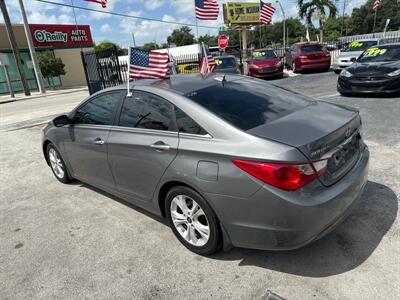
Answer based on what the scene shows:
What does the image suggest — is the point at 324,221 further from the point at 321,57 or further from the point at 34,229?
the point at 321,57

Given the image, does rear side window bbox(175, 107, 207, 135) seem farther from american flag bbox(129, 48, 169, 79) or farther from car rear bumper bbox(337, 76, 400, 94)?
car rear bumper bbox(337, 76, 400, 94)

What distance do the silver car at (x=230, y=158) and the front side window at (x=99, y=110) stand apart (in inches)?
0.9

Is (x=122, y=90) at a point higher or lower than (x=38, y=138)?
higher

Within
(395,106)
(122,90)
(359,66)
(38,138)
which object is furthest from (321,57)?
(122,90)

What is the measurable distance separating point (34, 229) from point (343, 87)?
824 cm

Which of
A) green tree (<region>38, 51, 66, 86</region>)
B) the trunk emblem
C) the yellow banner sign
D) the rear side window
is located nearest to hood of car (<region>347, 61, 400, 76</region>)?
the trunk emblem

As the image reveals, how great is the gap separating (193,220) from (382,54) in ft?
30.2

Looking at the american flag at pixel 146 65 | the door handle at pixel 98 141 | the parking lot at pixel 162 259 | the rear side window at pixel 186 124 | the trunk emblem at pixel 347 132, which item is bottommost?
the parking lot at pixel 162 259

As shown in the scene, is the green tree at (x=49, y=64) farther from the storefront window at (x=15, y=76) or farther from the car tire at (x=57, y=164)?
the car tire at (x=57, y=164)

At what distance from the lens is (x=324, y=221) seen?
2518 mm

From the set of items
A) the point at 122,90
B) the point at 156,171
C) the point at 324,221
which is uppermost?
the point at 122,90

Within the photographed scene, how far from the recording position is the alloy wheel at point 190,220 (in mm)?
2957

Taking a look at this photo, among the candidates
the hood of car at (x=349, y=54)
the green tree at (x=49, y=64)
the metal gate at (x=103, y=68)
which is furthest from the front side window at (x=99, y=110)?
the green tree at (x=49, y=64)

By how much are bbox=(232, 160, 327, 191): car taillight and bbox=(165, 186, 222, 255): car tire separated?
0.57 meters
